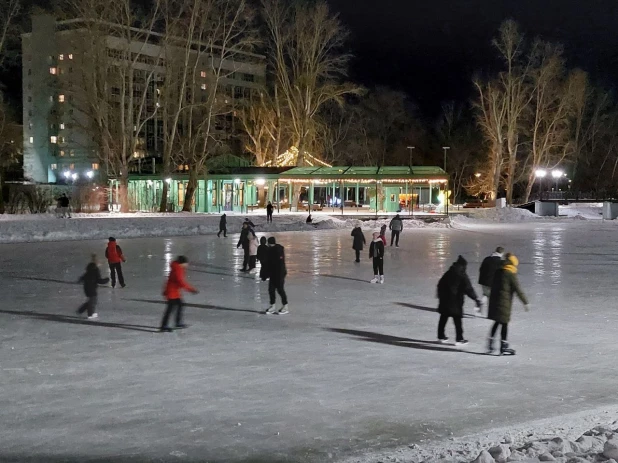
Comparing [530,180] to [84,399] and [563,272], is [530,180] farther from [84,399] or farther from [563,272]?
[84,399]

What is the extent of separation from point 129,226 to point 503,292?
25.3 meters

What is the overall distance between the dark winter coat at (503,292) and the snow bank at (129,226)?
23.5m

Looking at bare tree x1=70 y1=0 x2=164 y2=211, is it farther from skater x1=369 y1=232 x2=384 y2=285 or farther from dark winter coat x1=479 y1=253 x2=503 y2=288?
dark winter coat x1=479 y1=253 x2=503 y2=288

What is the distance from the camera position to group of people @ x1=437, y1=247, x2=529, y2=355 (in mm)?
8523

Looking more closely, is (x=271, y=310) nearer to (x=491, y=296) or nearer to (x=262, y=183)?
(x=491, y=296)

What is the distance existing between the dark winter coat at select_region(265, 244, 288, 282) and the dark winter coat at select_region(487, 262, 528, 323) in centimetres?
374

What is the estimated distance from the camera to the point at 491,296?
8648 millimetres

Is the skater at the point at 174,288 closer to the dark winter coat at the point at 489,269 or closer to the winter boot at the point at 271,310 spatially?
the winter boot at the point at 271,310

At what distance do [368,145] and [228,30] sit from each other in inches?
1200

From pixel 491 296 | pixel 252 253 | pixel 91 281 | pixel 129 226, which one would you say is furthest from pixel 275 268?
pixel 129 226

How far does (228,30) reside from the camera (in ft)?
145

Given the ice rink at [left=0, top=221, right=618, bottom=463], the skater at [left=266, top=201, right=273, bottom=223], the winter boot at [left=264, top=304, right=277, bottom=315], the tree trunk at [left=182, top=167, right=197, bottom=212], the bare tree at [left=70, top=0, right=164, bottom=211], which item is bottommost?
the ice rink at [left=0, top=221, right=618, bottom=463]

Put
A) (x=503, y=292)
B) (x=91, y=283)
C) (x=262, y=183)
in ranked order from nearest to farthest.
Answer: (x=503, y=292) → (x=91, y=283) → (x=262, y=183)

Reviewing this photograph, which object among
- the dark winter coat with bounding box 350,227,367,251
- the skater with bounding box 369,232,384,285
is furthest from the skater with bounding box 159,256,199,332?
the dark winter coat with bounding box 350,227,367,251
